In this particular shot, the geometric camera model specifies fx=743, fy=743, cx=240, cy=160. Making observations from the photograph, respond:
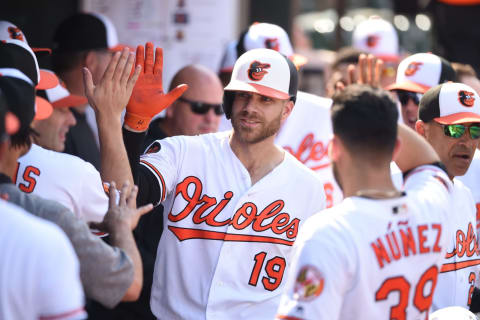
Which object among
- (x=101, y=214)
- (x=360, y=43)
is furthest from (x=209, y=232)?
(x=360, y=43)

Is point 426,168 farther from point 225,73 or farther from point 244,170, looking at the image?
point 225,73

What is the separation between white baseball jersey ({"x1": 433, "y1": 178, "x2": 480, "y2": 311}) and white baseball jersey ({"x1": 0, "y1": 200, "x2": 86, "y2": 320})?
2306 millimetres

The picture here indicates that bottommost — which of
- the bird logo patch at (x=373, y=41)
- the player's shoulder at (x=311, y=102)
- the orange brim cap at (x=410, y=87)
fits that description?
the player's shoulder at (x=311, y=102)

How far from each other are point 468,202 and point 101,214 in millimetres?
2016

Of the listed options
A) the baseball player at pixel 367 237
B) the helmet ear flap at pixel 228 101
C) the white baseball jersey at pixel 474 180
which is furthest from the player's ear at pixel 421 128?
the baseball player at pixel 367 237

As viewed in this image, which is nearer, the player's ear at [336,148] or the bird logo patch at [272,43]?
the player's ear at [336,148]

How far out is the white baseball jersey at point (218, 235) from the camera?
12.3ft

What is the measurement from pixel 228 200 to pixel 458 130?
1400 mm

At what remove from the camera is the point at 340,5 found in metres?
12.8

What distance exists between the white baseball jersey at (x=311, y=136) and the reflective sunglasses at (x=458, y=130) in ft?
4.68

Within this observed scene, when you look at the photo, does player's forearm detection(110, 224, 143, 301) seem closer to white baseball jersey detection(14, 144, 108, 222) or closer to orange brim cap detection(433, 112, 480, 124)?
white baseball jersey detection(14, 144, 108, 222)

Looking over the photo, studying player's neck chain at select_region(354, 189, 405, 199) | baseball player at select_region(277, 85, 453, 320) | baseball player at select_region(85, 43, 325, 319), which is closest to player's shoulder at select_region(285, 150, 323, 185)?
baseball player at select_region(85, 43, 325, 319)

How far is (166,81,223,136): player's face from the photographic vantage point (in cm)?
529

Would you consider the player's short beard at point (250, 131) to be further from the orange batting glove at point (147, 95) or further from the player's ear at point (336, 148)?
the player's ear at point (336, 148)
